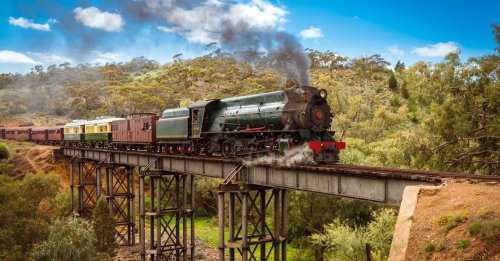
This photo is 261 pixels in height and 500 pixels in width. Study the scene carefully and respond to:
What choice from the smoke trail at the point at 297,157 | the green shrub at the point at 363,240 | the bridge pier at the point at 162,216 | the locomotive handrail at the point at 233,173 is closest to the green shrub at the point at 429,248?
the smoke trail at the point at 297,157

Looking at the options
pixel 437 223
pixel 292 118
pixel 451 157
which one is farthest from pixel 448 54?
pixel 437 223

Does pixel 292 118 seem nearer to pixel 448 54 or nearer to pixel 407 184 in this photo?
pixel 407 184

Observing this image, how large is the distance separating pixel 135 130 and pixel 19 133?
40.6m

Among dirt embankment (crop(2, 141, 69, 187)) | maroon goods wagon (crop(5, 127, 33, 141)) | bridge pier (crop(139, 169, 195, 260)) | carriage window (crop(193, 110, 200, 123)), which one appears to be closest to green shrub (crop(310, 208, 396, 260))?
bridge pier (crop(139, 169, 195, 260))

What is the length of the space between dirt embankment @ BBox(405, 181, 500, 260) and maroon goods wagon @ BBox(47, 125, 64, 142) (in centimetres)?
4804

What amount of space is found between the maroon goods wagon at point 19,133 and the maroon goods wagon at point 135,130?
32409mm

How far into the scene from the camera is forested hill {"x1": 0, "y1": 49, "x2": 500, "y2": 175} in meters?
23.8

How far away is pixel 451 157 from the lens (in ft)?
82.3

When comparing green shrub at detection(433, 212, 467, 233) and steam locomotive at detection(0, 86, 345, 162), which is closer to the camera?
green shrub at detection(433, 212, 467, 233)

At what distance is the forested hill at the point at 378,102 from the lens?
23781mm

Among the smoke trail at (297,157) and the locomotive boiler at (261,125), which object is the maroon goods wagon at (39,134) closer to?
the locomotive boiler at (261,125)

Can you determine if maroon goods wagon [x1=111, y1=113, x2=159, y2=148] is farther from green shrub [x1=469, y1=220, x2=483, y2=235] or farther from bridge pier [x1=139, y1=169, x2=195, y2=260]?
green shrub [x1=469, y1=220, x2=483, y2=235]

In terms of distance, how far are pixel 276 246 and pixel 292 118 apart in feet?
18.8

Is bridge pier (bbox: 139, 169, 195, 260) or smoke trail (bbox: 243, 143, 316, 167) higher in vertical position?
smoke trail (bbox: 243, 143, 316, 167)
